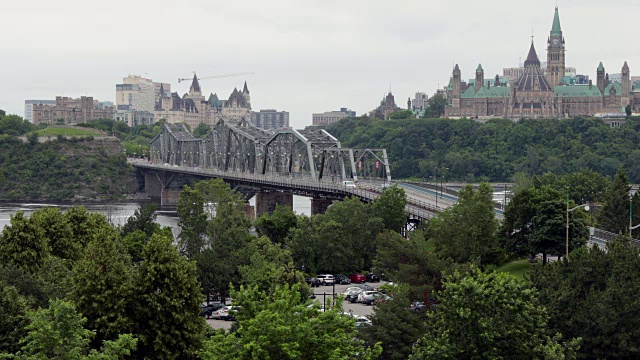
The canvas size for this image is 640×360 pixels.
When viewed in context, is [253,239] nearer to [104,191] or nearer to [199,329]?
[199,329]

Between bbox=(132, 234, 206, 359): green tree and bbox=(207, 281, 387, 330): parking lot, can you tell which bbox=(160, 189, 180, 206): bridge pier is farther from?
bbox=(132, 234, 206, 359): green tree

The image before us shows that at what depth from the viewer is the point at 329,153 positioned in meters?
136

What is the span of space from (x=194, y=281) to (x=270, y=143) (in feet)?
346

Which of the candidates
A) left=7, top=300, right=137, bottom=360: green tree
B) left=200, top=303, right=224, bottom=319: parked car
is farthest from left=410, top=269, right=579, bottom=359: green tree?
left=200, top=303, right=224, bottom=319: parked car

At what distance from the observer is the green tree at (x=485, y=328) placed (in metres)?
37.9

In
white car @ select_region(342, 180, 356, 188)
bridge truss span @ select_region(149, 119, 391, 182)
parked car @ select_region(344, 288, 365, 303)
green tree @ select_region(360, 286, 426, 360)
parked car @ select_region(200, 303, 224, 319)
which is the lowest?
parked car @ select_region(200, 303, 224, 319)

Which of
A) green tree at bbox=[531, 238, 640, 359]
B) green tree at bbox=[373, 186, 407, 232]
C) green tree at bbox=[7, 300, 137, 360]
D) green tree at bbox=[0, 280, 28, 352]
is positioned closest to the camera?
green tree at bbox=[7, 300, 137, 360]

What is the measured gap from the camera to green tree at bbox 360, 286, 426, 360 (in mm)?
44781

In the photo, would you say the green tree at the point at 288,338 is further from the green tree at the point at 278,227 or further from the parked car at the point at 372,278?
the green tree at the point at 278,227

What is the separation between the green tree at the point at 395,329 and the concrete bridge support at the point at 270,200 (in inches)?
3465

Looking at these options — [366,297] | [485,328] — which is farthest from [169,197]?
[485,328]

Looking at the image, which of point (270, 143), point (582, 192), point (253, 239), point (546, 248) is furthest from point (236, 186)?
point (546, 248)

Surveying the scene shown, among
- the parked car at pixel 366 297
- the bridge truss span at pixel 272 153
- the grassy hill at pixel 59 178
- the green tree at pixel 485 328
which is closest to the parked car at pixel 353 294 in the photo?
the parked car at pixel 366 297

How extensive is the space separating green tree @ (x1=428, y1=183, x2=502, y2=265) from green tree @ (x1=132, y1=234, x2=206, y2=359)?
2514cm
